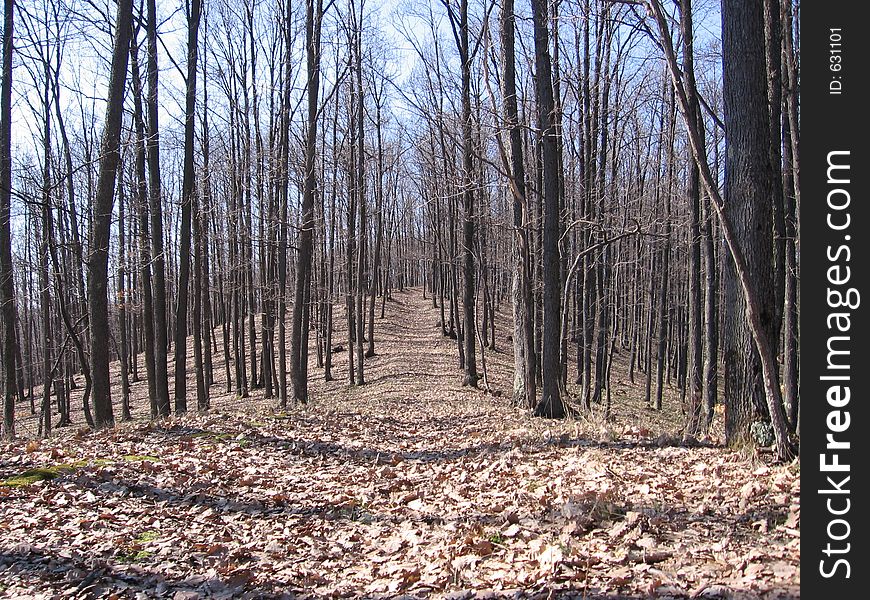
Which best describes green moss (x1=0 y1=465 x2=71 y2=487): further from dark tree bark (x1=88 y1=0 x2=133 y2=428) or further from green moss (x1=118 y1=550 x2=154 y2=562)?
dark tree bark (x1=88 y1=0 x2=133 y2=428)

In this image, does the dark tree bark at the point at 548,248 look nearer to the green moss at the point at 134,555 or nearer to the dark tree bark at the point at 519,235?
the dark tree bark at the point at 519,235

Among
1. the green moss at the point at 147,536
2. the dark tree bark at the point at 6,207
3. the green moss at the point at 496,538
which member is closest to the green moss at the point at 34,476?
the green moss at the point at 147,536

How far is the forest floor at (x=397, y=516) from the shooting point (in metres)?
3.71

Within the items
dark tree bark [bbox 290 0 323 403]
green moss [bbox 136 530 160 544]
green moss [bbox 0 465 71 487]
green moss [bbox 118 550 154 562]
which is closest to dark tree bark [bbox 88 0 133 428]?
green moss [bbox 0 465 71 487]

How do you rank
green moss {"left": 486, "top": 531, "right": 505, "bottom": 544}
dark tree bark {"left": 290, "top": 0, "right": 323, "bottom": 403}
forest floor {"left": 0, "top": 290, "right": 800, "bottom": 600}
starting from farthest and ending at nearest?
1. dark tree bark {"left": 290, "top": 0, "right": 323, "bottom": 403}
2. green moss {"left": 486, "top": 531, "right": 505, "bottom": 544}
3. forest floor {"left": 0, "top": 290, "right": 800, "bottom": 600}

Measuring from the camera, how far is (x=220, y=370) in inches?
1216

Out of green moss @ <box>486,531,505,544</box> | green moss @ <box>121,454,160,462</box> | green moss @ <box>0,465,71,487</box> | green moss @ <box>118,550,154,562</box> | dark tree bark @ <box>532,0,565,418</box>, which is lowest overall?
green moss @ <box>121,454,160,462</box>

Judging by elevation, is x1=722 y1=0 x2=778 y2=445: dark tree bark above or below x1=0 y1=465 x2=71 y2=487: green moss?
above

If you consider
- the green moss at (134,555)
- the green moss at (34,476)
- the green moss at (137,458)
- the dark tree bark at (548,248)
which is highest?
the dark tree bark at (548,248)

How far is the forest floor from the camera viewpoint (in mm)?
3715

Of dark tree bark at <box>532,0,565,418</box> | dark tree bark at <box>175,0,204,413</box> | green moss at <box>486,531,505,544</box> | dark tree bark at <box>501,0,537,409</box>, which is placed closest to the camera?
green moss at <box>486,531,505,544</box>

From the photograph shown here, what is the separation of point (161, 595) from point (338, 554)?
1318 mm
